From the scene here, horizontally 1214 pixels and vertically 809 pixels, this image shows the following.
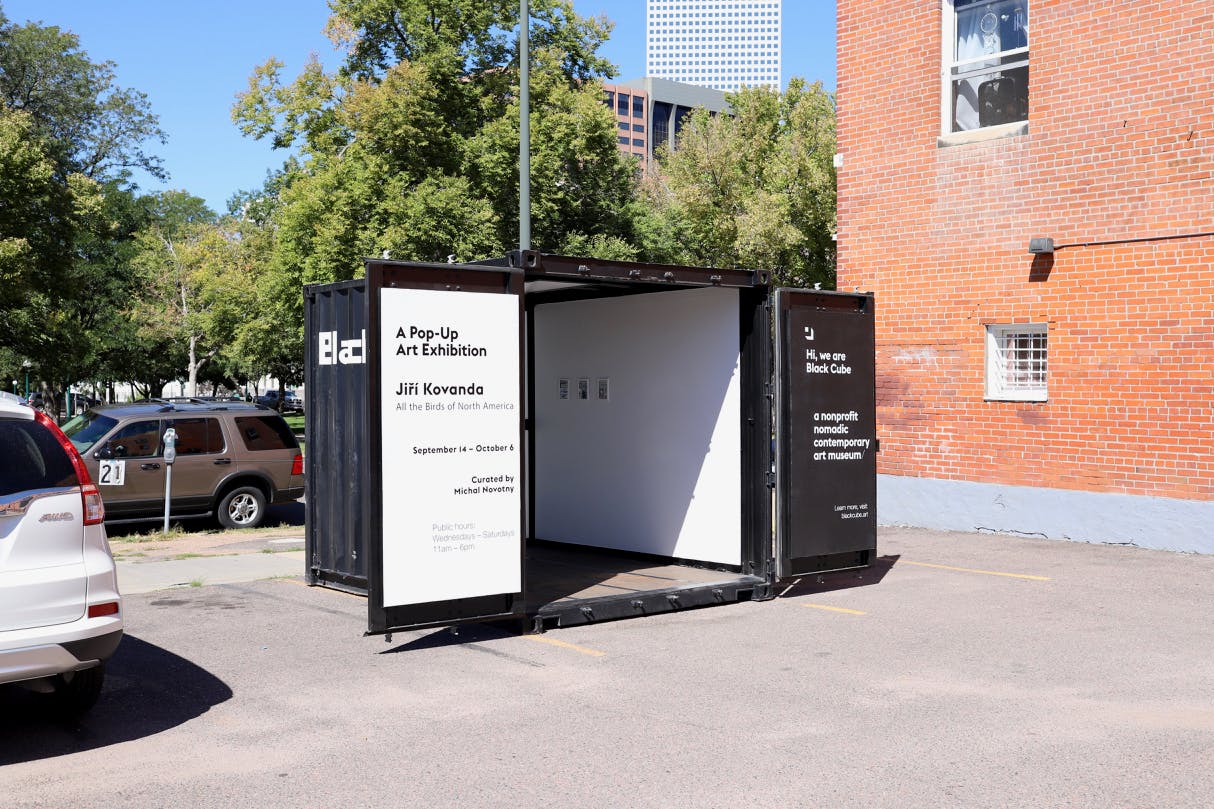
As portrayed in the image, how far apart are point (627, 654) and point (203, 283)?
149 feet

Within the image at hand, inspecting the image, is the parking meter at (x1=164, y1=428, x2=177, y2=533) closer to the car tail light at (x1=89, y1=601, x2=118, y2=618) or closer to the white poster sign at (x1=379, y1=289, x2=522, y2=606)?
the white poster sign at (x1=379, y1=289, x2=522, y2=606)

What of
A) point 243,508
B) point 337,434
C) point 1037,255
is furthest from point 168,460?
point 1037,255

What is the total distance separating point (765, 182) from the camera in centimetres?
3391

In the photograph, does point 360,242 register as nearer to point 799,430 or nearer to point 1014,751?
point 799,430

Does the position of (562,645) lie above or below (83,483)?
below

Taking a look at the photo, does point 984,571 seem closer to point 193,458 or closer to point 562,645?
point 562,645

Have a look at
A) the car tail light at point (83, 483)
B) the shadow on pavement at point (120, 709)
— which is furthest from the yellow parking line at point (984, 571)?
the car tail light at point (83, 483)

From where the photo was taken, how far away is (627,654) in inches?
325

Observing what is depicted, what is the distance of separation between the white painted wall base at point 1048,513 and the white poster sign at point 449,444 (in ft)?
25.6

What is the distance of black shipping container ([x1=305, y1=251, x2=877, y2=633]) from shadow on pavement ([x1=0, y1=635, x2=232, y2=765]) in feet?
4.25

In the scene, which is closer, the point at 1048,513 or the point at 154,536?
the point at 1048,513

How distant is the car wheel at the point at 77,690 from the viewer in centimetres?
647

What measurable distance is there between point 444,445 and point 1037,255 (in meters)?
8.84

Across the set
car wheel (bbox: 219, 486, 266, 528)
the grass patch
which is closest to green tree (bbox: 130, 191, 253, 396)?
car wheel (bbox: 219, 486, 266, 528)
